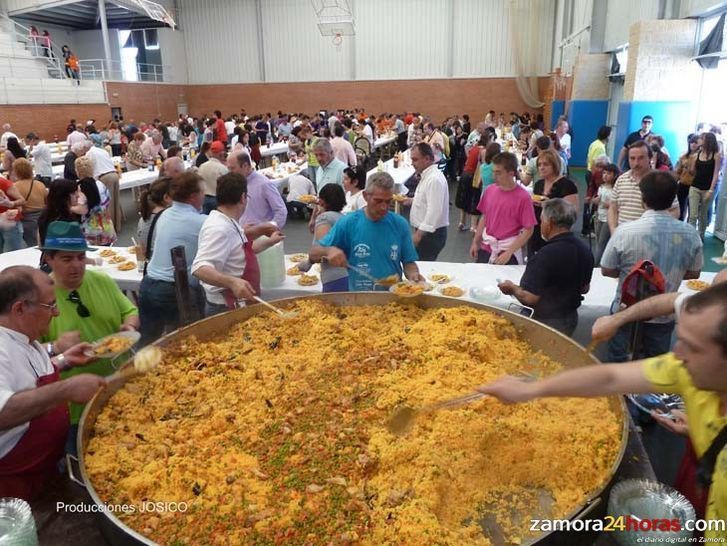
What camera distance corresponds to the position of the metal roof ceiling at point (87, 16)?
2003cm

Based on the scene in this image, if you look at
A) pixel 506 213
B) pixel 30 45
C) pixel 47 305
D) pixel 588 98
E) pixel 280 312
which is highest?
pixel 30 45

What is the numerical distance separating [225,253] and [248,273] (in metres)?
0.30

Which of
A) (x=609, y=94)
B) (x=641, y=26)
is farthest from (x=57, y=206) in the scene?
(x=609, y=94)

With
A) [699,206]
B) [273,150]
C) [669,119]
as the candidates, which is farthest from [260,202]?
[273,150]

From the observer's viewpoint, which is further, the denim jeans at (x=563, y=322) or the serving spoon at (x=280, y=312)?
the denim jeans at (x=563, y=322)

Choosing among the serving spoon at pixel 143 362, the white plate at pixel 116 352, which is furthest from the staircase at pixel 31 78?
the serving spoon at pixel 143 362

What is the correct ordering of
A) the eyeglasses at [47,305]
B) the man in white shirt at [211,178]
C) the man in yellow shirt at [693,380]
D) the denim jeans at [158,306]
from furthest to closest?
1. the man in white shirt at [211,178]
2. the denim jeans at [158,306]
3. the eyeglasses at [47,305]
4. the man in yellow shirt at [693,380]

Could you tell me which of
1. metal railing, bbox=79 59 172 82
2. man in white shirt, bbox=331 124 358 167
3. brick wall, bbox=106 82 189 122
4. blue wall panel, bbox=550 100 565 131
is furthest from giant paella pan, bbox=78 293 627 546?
metal railing, bbox=79 59 172 82

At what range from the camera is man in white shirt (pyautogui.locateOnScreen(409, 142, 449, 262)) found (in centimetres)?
462

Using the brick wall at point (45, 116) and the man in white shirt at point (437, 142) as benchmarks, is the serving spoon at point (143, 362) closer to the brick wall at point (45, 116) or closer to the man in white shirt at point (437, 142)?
the man in white shirt at point (437, 142)

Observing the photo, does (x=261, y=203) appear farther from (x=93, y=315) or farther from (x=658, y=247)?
(x=658, y=247)

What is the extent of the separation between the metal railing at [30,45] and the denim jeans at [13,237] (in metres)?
15.5

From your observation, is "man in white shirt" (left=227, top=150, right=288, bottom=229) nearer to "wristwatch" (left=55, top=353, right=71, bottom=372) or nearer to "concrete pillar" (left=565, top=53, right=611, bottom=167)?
"wristwatch" (left=55, top=353, right=71, bottom=372)

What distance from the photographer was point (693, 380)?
1.34 metres
